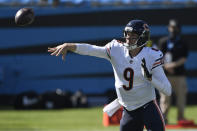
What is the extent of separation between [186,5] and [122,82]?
12.6 metres

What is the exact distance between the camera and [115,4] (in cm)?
1892

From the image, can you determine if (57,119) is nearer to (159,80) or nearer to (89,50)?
(89,50)

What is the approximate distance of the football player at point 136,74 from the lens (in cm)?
669

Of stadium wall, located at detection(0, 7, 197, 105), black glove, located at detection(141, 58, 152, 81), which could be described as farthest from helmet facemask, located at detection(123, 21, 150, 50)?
stadium wall, located at detection(0, 7, 197, 105)

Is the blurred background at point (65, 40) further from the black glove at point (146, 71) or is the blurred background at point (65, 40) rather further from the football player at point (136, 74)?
the black glove at point (146, 71)

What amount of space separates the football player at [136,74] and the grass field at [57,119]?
4.82 metres

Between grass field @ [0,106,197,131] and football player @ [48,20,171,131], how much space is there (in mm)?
4816

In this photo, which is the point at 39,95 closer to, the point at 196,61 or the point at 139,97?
the point at 196,61

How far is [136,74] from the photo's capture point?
267 inches

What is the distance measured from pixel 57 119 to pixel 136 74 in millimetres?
7470

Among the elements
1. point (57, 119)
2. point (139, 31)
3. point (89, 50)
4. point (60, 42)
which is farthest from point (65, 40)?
point (139, 31)

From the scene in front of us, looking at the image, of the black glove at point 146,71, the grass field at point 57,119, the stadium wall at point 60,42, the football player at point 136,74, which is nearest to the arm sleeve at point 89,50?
A: the football player at point 136,74

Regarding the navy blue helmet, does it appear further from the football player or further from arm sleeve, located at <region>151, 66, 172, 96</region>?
arm sleeve, located at <region>151, 66, 172, 96</region>

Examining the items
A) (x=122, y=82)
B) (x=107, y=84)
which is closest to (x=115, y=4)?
(x=107, y=84)
